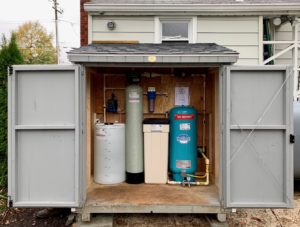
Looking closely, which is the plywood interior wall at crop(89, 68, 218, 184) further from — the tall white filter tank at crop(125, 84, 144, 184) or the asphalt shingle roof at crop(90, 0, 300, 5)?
the asphalt shingle roof at crop(90, 0, 300, 5)

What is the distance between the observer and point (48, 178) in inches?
127

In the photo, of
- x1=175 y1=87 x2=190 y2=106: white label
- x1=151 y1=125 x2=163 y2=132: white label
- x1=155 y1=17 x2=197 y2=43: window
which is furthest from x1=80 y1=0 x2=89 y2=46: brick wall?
x1=151 y1=125 x2=163 y2=132: white label

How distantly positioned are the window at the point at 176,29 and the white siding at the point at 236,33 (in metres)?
0.16

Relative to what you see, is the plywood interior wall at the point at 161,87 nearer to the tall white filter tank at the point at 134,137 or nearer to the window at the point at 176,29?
the tall white filter tank at the point at 134,137

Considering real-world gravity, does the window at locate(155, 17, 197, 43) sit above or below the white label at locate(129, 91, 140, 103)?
above

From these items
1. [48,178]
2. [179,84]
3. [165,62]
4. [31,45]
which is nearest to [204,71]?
[179,84]

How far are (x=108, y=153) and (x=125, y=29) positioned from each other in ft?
9.55

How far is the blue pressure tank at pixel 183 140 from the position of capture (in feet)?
14.0

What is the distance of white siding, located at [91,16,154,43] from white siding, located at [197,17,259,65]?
1.08 metres

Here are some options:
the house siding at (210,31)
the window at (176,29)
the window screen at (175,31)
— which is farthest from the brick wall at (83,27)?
the window screen at (175,31)

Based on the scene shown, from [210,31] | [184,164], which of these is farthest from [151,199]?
[210,31]

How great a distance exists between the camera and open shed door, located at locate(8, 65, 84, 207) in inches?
125

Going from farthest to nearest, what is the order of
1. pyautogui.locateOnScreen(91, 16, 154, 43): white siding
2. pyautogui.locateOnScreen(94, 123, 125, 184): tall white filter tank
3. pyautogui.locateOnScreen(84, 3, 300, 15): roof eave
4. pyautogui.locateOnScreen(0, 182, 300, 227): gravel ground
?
pyautogui.locateOnScreen(91, 16, 154, 43): white siding
pyautogui.locateOnScreen(84, 3, 300, 15): roof eave
pyautogui.locateOnScreen(94, 123, 125, 184): tall white filter tank
pyautogui.locateOnScreen(0, 182, 300, 227): gravel ground

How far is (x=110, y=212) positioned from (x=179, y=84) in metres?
2.32
